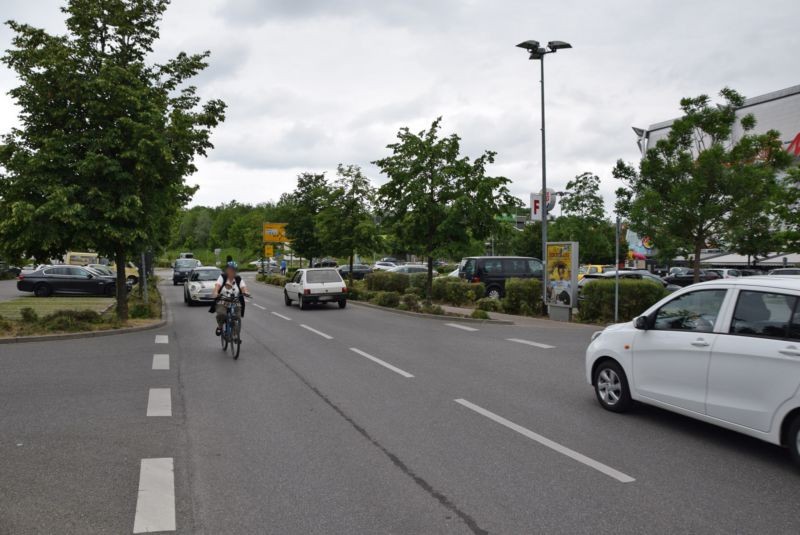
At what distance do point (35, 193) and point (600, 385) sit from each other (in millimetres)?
13116

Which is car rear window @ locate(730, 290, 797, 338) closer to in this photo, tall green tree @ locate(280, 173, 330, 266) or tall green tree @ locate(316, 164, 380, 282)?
tall green tree @ locate(316, 164, 380, 282)

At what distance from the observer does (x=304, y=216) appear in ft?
126

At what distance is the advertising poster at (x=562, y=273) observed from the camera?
730 inches

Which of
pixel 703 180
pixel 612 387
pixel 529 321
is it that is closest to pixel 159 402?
pixel 612 387

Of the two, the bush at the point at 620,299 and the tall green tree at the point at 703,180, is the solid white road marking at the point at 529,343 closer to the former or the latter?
the bush at the point at 620,299

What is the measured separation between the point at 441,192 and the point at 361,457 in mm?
15570

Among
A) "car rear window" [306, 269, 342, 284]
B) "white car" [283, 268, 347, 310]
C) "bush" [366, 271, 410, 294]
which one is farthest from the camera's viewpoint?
"bush" [366, 271, 410, 294]

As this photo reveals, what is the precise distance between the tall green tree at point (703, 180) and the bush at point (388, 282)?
13.9 m

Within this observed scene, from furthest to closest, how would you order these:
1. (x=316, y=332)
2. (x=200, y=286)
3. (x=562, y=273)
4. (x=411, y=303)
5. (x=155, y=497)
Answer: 1. (x=200, y=286)
2. (x=411, y=303)
3. (x=562, y=273)
4. (x=316, y=332)
5. (x=155, y=497)

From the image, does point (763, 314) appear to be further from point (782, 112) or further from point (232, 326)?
point (782, 112)

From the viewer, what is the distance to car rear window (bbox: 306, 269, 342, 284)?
77.4 ft

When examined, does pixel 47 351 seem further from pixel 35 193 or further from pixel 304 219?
pixel 304 219

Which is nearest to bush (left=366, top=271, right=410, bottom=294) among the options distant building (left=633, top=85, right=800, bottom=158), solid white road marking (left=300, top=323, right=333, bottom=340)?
solid white road marking (left=300, top=323, right=333, bottom=340)

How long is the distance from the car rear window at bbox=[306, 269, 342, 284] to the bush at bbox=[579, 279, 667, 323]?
9.66 meters
